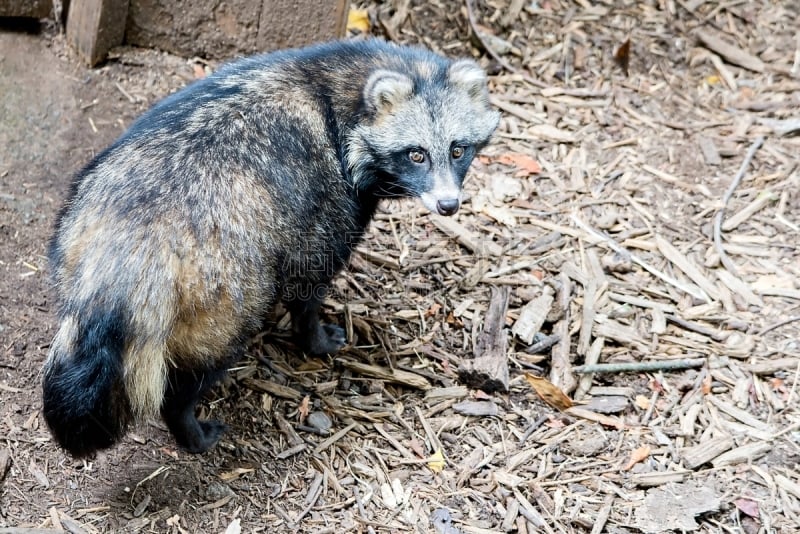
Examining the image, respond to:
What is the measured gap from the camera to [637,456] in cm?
532

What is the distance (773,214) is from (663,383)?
2.13 m

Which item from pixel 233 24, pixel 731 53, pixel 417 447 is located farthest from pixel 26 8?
pixel 731 53

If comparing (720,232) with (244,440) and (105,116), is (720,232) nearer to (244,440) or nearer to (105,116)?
(244,440)

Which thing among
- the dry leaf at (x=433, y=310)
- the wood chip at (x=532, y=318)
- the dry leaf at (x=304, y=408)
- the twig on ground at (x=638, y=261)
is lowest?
the dry leaf at (x=304, y=408)

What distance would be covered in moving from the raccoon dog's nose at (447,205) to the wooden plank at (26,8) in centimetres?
354

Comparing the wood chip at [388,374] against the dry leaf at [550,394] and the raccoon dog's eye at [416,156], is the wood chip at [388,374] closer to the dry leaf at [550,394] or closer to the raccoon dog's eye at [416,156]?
the dry leaf at [550,394]

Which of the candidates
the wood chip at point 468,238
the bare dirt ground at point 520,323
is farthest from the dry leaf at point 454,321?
the wood chip at point 468,238

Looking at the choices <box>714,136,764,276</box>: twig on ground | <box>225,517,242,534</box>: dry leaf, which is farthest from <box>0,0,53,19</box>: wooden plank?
<box>714,136,764,276</box>: twig on ground

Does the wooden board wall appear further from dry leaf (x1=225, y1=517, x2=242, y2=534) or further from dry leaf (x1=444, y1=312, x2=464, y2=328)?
dry leaf (x1=225, y1=517, x2=242, y2=534)

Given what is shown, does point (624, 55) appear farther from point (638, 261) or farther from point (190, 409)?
point (190, 409)

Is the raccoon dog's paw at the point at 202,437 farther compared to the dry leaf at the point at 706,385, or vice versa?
the dry leaf at the point at 706,385

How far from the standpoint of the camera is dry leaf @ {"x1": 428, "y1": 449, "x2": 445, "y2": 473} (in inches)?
206

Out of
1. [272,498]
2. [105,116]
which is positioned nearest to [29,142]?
[105,116]

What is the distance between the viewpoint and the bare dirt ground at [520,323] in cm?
496
